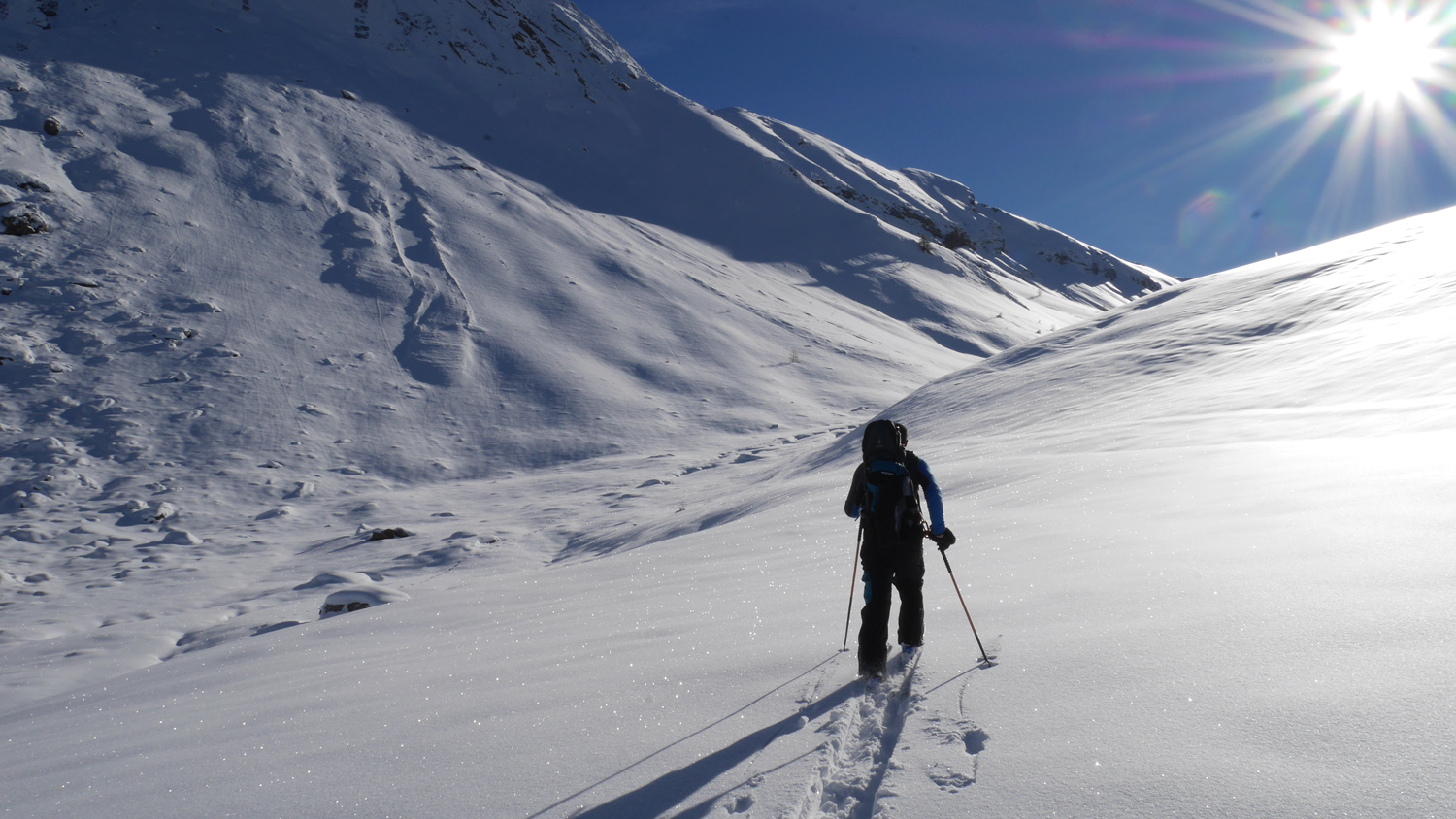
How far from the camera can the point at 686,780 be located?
2910 millimetres

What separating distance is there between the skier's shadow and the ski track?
0.60ft

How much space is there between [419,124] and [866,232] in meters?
28.4

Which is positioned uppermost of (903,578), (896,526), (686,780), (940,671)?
(896,526)

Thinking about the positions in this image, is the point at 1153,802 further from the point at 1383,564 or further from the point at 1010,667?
the point at 1383,564

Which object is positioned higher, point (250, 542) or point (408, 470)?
point (408, 470)

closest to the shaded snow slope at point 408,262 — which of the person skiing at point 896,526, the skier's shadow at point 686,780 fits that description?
the person skiing at point 896,526

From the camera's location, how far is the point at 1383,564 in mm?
3729

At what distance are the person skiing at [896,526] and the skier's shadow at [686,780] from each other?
0.83 meters

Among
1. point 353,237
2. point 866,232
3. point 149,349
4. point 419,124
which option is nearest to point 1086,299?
point 866,232

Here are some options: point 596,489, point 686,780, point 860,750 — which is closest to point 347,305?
point 596,489

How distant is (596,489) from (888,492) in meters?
14.3

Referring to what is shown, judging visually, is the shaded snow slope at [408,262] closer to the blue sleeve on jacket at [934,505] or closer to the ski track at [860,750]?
the blue sleeve on jacket at [934,505]

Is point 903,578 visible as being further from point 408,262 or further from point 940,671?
point 408,262

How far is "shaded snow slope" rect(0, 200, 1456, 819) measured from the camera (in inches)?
102
